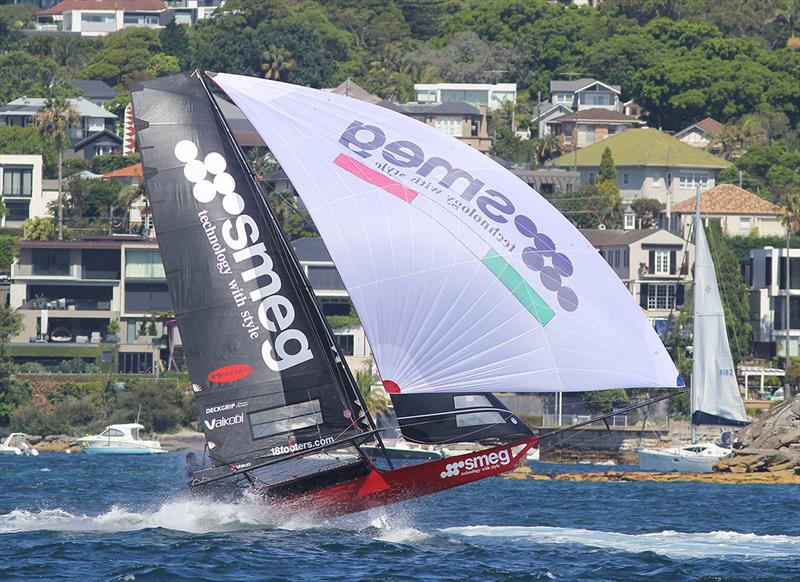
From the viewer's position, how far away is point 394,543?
23.6 metres

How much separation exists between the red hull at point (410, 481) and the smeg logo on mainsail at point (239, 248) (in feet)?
5.89

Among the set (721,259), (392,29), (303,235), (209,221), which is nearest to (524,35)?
(392,29)

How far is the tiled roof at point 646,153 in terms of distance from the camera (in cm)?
10050

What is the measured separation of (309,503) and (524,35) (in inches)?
4403

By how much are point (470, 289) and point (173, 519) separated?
5.56 meters

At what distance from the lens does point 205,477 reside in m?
24.4

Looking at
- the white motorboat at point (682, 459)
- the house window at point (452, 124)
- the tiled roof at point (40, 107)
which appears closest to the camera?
the white motorboat at point (682, 459)

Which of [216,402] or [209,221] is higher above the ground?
[209,221]

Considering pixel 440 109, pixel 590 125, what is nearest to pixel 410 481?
pixel 440 109

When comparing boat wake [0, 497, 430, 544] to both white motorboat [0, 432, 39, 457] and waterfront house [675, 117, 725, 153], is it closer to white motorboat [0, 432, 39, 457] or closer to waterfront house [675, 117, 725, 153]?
white motorboat [0, 432, 39, 457]

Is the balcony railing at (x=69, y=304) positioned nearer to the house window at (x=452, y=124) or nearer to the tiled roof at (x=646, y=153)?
the tiled roof at (x=646, y=153)

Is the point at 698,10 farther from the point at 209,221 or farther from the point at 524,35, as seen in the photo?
the point at 209,221

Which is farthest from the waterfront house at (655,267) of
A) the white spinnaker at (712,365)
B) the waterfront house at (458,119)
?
the waterfront house at (458,119)

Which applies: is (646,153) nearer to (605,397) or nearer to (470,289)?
(605,397)
